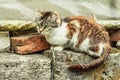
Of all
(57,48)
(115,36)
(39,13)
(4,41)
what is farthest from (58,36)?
(115,36)

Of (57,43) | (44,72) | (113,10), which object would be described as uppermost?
(113,10)

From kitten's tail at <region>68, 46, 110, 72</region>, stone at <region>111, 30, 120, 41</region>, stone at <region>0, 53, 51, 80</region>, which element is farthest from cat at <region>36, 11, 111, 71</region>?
stone at <region>111, 30, 120, 41</region>

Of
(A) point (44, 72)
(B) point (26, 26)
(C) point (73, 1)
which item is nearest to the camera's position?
(A) point (44, 72)

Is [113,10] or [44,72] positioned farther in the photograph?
[113,10]

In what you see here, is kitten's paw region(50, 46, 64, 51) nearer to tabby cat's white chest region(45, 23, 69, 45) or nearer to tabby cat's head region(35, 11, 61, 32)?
tabby cat's white chest region(45, 23, 69, 45)

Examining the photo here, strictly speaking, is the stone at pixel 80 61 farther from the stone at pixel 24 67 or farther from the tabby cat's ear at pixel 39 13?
the tabby cat's ear at pixel 39 13

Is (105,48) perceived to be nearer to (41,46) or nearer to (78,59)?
(78,59)

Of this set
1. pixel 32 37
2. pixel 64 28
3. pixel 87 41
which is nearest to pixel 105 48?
pixel 87 41

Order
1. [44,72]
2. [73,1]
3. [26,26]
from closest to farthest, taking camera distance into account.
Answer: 1. [44,72]
2. [26,26]
3. [73,1]
